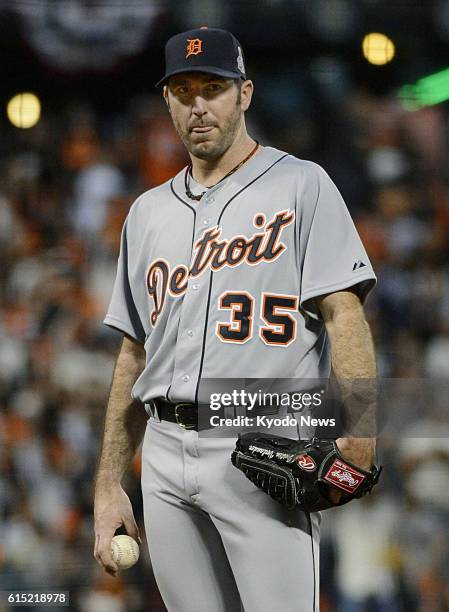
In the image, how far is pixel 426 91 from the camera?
11.7ft

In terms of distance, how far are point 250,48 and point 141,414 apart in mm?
2176

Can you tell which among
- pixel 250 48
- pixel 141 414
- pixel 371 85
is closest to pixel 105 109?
pixel 250 48

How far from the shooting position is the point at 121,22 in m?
3.32

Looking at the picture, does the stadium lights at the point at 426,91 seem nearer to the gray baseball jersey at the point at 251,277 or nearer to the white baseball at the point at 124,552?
the gray baseball jersey at the point at 251,277

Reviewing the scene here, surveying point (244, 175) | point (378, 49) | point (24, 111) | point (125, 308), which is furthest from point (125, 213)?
point (244, 175)

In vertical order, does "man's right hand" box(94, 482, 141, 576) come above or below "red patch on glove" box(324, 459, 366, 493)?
below

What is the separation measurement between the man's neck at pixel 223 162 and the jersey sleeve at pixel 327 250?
14 cm

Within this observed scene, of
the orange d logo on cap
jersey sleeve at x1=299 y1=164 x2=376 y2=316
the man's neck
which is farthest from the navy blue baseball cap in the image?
jersey sleeve at x1=299 y1=164 x2=376 y2=316

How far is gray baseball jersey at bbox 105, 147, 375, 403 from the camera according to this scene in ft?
4.34

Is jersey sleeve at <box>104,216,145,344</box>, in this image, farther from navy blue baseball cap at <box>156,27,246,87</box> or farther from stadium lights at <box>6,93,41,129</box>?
stadium lights at <box>6,93,41,129</box>

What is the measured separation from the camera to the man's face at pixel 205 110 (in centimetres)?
139

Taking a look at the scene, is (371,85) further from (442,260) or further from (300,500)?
(300,500)

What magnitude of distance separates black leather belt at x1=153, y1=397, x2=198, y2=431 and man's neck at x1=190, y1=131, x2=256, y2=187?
1.15ft

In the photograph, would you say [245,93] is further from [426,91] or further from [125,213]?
[426,91]
